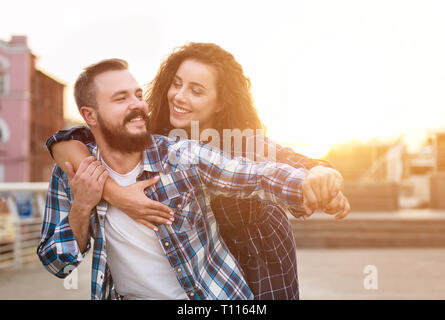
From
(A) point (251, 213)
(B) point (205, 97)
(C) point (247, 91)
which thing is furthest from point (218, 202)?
(C) point (247, 91)

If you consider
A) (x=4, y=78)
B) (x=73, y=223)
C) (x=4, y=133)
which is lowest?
(x=4, y=133)

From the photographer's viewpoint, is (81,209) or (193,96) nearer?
(81,209)

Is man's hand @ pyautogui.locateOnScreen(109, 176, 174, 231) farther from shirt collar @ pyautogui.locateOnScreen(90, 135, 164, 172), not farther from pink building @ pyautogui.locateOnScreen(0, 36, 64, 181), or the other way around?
pink building @ pyautogui.locateOnScreen(0, 36, 64, 181)

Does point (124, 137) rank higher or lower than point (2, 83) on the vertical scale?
lower

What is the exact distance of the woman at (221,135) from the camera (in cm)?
153

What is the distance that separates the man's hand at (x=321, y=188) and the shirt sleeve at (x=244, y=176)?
6 centimetres

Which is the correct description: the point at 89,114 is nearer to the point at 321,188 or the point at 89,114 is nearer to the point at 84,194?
the point at 84,194

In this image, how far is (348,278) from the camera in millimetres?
5586

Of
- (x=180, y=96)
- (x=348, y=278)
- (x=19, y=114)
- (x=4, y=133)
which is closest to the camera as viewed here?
(x=180, y=96)

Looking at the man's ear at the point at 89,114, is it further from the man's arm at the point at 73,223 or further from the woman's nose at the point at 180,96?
the woman's nose at the point at 180,96

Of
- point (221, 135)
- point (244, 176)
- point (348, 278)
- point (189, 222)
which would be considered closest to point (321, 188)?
point (244, 176)

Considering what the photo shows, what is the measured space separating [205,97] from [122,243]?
34.2 inches

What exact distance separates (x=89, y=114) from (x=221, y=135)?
0.79 metres
